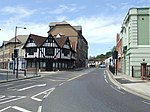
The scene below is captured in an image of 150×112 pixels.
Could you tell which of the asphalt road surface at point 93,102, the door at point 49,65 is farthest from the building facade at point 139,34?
the door at point 49,65

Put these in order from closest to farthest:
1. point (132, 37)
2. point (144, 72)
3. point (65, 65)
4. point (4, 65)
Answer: point (144, 72) < point (132, 37) < point (65, 65) < point (4, 65)

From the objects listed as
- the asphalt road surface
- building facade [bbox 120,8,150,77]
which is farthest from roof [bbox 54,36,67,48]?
the asphalt road surface

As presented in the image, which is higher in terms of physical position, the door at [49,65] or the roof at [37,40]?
the roof at [37,40]

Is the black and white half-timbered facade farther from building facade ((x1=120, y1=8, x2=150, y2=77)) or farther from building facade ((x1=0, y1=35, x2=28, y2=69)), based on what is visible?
building facade ((x1=120, y1=8, x2=150, y2=77))

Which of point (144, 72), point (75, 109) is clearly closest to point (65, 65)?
point (144, 72)

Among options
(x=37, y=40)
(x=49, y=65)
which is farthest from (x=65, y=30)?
(x=49, y=65)

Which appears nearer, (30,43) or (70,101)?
(70,101)

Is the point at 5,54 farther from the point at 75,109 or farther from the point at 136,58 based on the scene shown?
the point at 75,109

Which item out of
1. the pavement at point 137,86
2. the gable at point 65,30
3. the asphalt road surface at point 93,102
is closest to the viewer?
the asphalt road surface at point 93,102

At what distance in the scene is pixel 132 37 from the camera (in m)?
40.8

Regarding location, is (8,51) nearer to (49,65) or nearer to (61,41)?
(61,41)

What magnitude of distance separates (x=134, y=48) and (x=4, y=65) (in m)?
73.8

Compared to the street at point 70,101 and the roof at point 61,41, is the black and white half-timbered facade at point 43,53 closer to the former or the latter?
the roof at point 61,41

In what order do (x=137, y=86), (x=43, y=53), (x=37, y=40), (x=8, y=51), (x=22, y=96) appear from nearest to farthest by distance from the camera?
(x=22, y=96), (x=137, y=86), (x=43, y=53), (x=37, y=40), (x=8, y=51)
